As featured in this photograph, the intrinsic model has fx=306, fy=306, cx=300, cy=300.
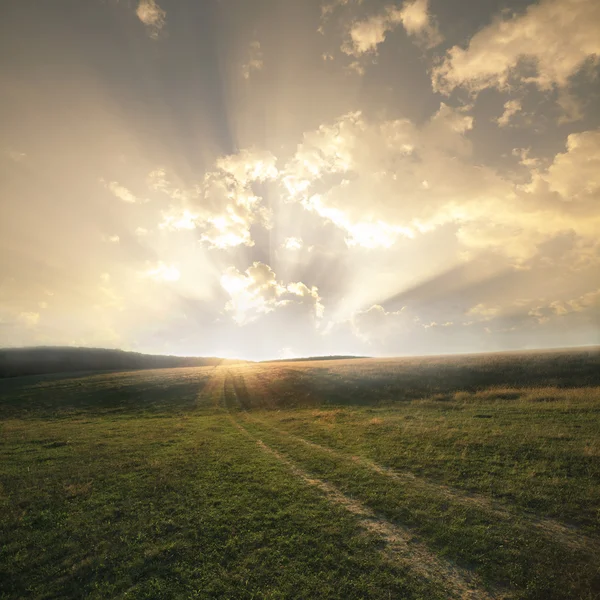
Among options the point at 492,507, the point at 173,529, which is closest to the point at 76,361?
the point at 173,529

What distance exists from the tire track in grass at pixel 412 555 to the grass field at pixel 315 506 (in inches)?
2.6

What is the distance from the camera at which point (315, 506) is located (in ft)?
48.7

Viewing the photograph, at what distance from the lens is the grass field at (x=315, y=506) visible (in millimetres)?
10375

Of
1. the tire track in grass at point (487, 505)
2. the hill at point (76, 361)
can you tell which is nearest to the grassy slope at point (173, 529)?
the tire track in grass at point (487, 505)

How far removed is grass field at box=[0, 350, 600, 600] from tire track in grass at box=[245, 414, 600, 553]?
0.08 metres

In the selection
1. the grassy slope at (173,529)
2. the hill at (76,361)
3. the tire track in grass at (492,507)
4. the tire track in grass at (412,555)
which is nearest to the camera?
the tire track in grass at (412,555)

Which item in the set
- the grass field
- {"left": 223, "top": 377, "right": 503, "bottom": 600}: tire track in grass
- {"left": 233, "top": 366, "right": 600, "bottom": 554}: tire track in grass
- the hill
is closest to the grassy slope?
the grass field

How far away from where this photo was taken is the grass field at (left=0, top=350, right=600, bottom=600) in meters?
10.4

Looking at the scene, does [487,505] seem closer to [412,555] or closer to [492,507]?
[492,507]

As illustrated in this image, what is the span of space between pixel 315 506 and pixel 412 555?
4.94 m

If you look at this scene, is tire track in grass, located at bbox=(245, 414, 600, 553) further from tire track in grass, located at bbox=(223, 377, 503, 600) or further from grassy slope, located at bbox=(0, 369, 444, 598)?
grassy slope, located at bbox=(0, 369, 444, 598)

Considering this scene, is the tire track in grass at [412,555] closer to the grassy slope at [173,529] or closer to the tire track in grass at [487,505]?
the grassy slope at [173,529]

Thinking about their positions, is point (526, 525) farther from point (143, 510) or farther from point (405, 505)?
point (143, 510)

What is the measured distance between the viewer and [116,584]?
34.4 feet
